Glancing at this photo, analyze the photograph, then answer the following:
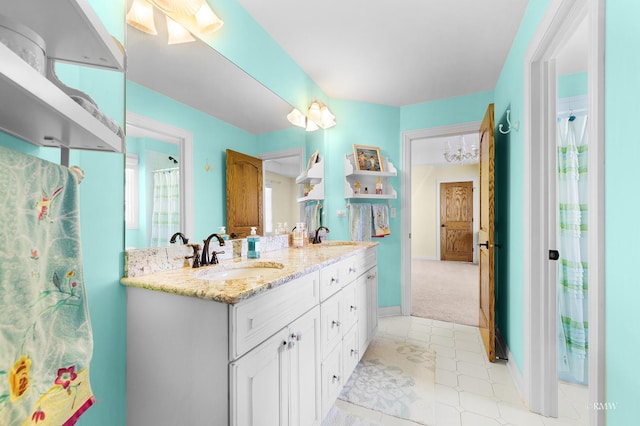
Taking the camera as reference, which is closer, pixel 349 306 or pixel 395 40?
pixel 349 306

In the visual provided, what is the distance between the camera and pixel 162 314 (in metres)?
1.05

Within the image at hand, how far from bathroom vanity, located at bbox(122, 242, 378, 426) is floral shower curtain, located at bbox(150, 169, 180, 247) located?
0.18 m

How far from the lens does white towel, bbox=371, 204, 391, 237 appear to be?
3020mm

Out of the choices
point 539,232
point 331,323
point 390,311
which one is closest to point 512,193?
point 539,232

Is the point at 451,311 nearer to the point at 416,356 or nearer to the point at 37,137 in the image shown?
the point at 416,356

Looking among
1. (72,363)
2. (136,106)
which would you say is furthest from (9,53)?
(136,106)

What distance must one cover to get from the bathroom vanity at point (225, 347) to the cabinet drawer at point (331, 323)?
41 millimetres

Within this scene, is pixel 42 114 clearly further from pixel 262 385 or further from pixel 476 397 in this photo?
pixel 476 397

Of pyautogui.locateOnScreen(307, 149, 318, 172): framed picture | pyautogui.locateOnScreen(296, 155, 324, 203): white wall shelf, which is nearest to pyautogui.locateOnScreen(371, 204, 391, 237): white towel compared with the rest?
pyautogui.locateOnScreen(296, 155, 324, 203): white wall shelf

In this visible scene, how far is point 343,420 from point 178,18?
2.27 m

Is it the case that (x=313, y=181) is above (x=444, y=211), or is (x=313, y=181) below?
above

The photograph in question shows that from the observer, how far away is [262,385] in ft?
3.39

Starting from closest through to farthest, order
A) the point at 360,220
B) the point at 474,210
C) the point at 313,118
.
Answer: the point at 313,118 → the point at 360,220 → the point at 474,210

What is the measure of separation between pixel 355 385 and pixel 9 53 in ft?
7.03
